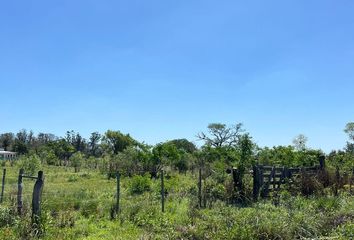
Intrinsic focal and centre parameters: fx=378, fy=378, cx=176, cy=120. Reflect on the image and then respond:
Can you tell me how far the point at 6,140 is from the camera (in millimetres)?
93625

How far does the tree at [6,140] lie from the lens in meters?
93.6

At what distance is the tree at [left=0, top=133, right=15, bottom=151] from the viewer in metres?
93.6

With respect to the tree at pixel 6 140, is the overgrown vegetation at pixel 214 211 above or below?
below

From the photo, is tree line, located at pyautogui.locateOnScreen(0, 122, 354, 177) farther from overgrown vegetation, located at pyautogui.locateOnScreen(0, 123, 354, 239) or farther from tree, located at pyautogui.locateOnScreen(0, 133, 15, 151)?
tree, located at pyautogui.locateOnScreen(0, 133, 15, 151)

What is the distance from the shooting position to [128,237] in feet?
31.1

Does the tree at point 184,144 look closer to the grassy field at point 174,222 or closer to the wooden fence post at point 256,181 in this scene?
the wooden fence post at point 256,181

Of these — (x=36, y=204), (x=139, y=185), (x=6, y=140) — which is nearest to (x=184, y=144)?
(x=6, y=140)

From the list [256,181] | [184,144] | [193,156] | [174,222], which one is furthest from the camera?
[184,144]

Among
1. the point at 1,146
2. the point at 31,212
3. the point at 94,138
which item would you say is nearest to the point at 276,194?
the point at 31,212

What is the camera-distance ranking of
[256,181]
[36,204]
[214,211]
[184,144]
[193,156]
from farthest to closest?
[184,144]
[193,156]
[256,181]
[214,211]
[36,204]

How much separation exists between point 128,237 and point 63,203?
4371 mm

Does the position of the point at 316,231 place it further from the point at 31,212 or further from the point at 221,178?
the point at 221,178

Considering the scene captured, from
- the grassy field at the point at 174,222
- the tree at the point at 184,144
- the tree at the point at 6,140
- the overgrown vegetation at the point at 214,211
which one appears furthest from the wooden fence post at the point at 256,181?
the tree at the point at 6,140

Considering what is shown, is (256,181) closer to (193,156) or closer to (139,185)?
(139,185)
